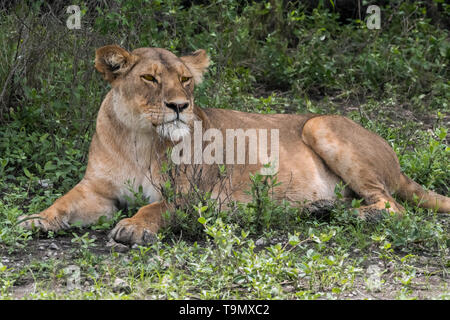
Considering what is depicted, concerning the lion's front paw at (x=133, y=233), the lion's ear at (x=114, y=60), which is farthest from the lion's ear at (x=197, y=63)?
the lion's front paw at (x=133, y=233)

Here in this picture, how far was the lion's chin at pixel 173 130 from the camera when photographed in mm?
4711

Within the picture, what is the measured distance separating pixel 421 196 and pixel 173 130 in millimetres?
1814

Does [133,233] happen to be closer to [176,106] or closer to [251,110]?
[176,106]

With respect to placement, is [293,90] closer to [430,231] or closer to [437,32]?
[437,32]

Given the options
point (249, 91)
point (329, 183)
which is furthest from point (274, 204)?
point (249, 91)

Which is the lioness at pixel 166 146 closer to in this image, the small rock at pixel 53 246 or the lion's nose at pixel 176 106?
the lion's nose at pixel 176 106

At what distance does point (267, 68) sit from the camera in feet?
26.6

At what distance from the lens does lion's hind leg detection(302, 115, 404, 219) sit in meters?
5.39

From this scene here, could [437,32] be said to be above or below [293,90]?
above

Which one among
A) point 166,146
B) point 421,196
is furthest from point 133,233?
point 421,196

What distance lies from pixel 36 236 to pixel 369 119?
331 cm

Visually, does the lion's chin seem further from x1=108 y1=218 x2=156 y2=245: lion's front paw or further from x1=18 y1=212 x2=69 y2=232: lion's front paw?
x1=18 y1=212 x2=69 y2=232: lion's front paw

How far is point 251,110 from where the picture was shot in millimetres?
7082

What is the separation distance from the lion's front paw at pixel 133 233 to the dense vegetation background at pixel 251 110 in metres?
0.09
